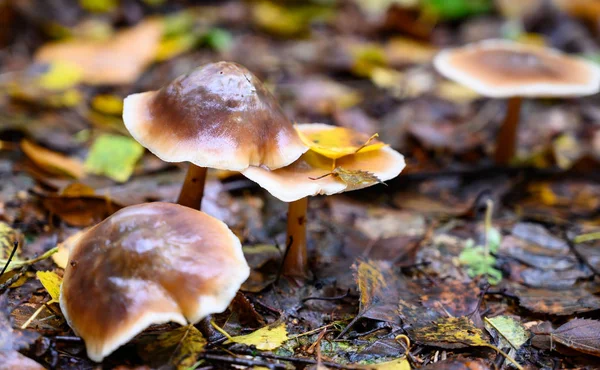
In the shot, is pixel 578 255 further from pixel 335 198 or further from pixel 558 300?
pixel 335 198

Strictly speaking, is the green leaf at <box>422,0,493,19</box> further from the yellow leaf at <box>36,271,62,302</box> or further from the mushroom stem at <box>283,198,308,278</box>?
the yellow leaf at <box>36,271,62,302</box>

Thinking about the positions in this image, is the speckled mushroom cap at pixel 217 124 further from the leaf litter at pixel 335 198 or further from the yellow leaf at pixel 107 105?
the yellow leaf at pixel 107 105

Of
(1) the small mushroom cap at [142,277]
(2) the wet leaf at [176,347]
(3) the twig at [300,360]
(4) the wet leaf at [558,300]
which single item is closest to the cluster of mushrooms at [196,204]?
(1) the small mushroom cap at [142,277]

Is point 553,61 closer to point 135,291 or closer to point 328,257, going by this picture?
point 328,257

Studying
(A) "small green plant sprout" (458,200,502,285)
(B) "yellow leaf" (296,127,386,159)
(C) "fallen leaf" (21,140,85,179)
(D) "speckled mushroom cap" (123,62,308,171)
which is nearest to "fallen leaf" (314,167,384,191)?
(B) "yellow leaf" (296,127,386,159)

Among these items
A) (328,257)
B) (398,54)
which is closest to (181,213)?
(328,257)

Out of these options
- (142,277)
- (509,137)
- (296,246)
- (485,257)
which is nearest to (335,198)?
(296,246)
